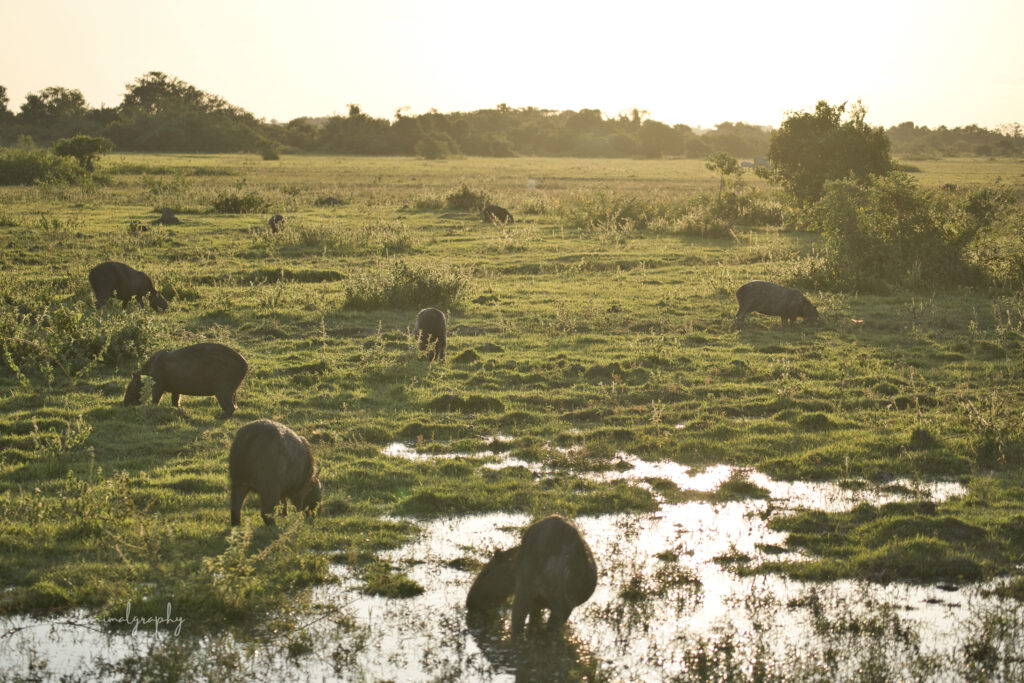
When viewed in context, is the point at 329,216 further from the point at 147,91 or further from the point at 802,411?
the point at 147,91

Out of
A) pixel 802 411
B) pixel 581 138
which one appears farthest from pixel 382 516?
pixel 581 138

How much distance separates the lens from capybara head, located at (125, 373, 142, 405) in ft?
33.2

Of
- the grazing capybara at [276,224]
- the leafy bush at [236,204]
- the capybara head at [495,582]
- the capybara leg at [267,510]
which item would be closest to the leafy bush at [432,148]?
the leafy bush at [236,204]

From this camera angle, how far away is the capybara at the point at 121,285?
572 inches

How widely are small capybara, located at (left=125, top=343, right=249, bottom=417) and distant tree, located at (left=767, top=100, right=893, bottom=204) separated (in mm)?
21264

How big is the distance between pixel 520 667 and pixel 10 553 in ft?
12.3

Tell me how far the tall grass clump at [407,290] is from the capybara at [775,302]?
4.70m

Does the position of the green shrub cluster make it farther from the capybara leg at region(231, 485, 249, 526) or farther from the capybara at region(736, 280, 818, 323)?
the capybara at region(736, 280, 818, 323)

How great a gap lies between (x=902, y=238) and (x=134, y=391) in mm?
14213

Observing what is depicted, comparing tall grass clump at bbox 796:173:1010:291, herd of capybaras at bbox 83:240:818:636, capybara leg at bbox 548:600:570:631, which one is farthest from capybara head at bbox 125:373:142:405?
tall grass clump at bbox 796:173:1010:291

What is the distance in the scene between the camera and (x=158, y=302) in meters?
14.9

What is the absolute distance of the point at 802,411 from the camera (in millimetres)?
10461

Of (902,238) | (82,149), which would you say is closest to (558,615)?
(902,238)

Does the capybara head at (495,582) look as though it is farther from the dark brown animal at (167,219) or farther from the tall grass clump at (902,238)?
the dark brown animal at (167,219)
